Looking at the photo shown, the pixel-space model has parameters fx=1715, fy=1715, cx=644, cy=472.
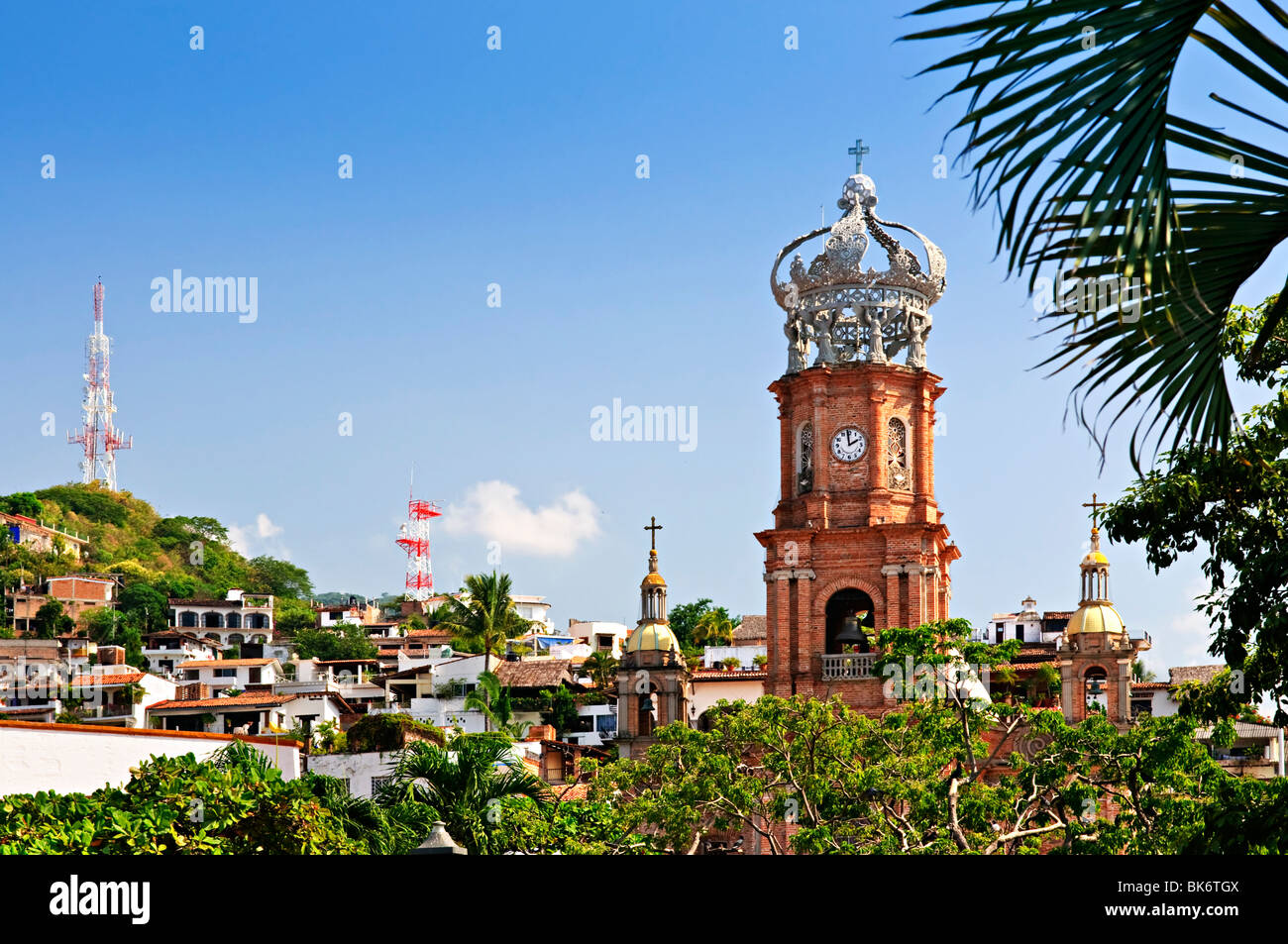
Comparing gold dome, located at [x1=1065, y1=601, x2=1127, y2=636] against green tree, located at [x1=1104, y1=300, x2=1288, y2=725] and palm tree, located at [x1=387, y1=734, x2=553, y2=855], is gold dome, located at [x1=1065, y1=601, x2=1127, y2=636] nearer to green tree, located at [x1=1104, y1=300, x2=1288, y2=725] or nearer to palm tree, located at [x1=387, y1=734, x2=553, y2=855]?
palm tree, located at [x1=387, y1=734, x2=553, y2=855]

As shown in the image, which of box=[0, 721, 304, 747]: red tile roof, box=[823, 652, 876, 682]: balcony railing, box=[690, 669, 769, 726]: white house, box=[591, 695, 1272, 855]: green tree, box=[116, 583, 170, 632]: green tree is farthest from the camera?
box=[116, 583, 170, 632]: green tree

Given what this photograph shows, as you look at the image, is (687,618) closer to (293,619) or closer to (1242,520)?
(293,619)

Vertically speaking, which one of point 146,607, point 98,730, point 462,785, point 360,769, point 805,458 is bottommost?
point 360,769

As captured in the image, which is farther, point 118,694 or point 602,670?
point 602,670

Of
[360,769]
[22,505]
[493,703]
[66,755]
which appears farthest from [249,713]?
[22,505]

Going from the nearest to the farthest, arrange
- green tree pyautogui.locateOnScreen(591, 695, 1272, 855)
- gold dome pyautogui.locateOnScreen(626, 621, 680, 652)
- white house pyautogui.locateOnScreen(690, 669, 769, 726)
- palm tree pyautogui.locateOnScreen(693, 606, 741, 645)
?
green tree pyautogui.locateOnScreen(591, 695, 1272, 855) < gold dome pyautogui.locateOnScreen(626, 621, 680, 652) < white house pyautogui.locateOnScreen(690, 669, 769, 726) < palm tree pyautogui.locateOnScreen(693, 606, 741, 645)

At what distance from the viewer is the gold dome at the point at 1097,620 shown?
4541 cm

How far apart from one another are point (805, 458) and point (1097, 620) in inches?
349

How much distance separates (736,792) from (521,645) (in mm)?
64400

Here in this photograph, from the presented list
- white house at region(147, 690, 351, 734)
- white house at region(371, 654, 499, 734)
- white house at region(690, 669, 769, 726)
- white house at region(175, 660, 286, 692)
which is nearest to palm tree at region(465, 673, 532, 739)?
white house at region(690, 669, 769, 726)

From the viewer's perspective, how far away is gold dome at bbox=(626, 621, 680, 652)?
1895 inches

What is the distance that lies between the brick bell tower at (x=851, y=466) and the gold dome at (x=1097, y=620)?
372 cm

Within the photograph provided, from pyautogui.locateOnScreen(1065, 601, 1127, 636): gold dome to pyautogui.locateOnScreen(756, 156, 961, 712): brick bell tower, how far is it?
3724 mm

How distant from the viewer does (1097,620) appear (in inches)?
1790
